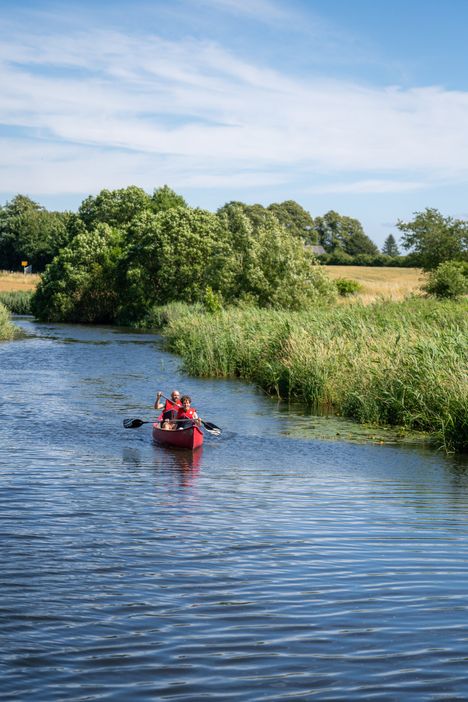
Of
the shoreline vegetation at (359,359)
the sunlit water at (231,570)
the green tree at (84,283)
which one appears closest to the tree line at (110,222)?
the green tree at (84,283)

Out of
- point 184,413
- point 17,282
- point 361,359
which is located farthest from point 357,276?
point 184,413

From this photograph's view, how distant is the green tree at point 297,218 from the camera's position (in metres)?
142

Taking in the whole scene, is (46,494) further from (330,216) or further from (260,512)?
(330,216)

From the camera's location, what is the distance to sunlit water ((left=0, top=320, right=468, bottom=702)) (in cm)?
722

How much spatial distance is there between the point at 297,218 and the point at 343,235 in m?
8.61

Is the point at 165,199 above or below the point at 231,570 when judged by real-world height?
above

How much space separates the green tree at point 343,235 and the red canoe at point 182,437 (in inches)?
5064

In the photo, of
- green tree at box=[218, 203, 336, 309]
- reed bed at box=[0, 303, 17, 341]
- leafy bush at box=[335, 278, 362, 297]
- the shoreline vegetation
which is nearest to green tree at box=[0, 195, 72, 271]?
leafy bush at box=[335, 278, 362, 297]

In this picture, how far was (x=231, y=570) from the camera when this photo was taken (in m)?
10.0

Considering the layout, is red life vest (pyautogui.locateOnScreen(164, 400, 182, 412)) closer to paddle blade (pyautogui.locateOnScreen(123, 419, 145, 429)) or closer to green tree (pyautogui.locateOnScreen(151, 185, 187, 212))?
paddle blade (pyautogui.locateOnScreen(123, 419, 145, 429))

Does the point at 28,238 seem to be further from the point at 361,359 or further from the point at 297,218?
the point at 361,359

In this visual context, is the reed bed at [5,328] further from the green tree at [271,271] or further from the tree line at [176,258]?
the green tree at [271,271]

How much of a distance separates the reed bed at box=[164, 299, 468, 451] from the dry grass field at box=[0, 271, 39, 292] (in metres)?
64.5

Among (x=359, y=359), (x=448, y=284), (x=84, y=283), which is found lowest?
(x=359, y=359)
